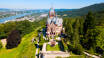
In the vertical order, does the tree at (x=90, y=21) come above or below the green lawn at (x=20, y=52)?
above

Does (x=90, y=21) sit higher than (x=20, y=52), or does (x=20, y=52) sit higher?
(x=90, y=21)

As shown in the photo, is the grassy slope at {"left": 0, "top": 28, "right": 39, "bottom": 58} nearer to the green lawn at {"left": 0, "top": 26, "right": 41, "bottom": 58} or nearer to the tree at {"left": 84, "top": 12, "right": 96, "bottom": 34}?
the green lawn at {"left": 0, "top": 26, "right": 41, "bottom": 58}

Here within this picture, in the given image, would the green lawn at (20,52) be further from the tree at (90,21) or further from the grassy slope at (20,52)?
the tree at (90,21)

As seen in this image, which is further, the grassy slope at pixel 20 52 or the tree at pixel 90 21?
the tree at pixel 90 21

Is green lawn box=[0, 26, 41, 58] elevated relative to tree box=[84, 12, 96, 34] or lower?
lower

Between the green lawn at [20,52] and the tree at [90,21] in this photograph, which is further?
the tree at [90,21]

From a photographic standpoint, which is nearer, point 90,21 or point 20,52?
point 20,52

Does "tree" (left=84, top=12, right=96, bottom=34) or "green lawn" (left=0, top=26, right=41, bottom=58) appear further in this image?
"tree" (left=84, top=12, right=96, bottom=34)

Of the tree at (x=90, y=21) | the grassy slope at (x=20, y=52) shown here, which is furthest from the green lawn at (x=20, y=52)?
the tree at (x=90, y=21)

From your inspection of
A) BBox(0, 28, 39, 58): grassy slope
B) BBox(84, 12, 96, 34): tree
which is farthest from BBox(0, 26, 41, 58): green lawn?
BBox(84, 12, 96, 34): tree

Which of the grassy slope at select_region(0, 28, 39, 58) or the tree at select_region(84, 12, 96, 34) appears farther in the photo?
the tree at select_region(84, 12, 96, 34)

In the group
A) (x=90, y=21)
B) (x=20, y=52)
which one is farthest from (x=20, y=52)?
(x=90, y=21)

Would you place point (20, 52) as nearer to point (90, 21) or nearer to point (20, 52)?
point (20, 52)
